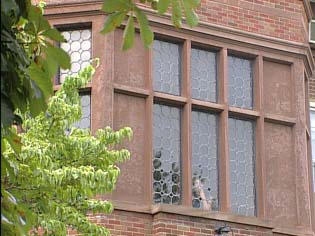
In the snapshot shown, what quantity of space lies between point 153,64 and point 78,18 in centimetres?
111

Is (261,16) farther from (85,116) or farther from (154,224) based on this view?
(154,224)

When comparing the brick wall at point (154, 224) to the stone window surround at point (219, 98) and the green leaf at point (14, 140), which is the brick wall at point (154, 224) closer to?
the stone window surround at point (219, 98)

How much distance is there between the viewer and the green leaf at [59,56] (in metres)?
3.77

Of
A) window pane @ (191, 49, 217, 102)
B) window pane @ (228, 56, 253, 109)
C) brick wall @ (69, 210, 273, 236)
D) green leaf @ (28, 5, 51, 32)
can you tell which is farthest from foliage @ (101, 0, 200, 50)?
window pane @ (228, 56, 253, 109)

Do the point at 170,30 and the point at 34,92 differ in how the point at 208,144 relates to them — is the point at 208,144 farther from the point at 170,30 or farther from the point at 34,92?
the point at 34,92

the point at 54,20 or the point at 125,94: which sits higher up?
the point at 54,20

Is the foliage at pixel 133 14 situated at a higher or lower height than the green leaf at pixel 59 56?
higher

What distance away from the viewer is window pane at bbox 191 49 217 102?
12939mm

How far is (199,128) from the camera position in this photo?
12820 millimetres

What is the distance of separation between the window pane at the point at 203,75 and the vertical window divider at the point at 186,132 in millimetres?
164

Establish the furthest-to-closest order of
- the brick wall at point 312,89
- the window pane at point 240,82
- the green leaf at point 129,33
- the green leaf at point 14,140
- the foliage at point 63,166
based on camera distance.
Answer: the brick wall at point 312,89
the window pane at point 240,82
the foliage at point 63,166
the green leaf at point 129,33
the green leaf at point 14,140

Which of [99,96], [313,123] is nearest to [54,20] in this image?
[99,96]

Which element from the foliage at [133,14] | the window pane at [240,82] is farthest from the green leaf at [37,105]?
the window pane at [240,82]

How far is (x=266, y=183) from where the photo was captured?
13.0m
